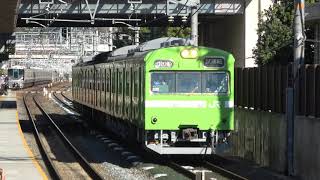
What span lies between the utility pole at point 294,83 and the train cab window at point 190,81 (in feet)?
8.61

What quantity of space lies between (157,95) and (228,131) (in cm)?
195

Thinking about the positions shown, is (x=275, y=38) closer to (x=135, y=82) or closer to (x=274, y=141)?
(x=135, y=82)

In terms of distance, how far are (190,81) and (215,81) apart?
0.61 m

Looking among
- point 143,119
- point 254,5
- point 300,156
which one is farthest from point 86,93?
point 300,156

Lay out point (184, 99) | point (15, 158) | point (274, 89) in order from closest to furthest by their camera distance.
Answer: point (274, 89) → point (184, 99) → point (15, 158)

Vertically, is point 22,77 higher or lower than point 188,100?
higher

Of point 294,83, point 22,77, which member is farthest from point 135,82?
point 22,77

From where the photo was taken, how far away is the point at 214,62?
658 inches

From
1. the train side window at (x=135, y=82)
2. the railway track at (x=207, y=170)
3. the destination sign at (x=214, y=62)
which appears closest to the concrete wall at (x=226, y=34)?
the train side window at (x=135, y=82)

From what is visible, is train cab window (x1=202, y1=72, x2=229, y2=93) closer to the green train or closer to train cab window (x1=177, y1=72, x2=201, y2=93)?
the green train

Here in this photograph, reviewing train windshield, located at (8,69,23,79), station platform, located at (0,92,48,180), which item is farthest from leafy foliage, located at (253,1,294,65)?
train windshield, located at (8,69,23,79)

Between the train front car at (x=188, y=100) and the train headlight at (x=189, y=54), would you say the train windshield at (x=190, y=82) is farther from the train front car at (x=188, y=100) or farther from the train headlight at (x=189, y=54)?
the train headlight at (x=189, y=54)

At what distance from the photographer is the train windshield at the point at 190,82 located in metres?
16.5

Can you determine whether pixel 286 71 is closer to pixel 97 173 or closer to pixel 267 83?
pixel 267 83
